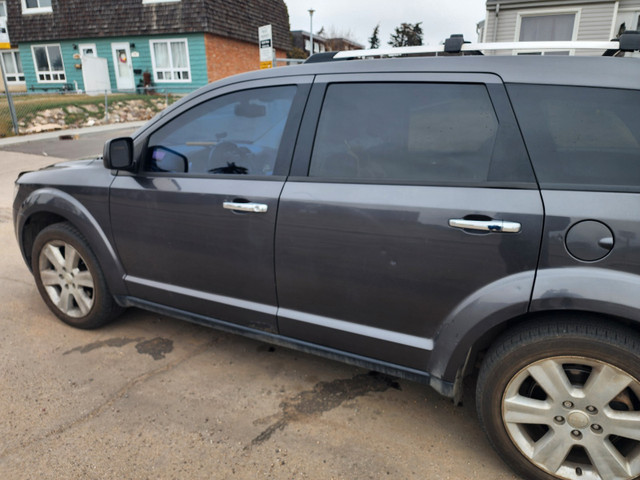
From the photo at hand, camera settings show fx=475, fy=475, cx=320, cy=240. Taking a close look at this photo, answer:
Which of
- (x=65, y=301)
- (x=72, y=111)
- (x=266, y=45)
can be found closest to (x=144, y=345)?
(x=65, y=301)

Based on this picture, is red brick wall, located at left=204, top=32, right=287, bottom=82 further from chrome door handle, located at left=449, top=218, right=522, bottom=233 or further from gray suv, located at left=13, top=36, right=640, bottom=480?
chrome door handle, located at left=449, top=218, right=522, bottom=233

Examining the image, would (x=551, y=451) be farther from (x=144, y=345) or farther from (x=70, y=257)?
(x=70, y=257)

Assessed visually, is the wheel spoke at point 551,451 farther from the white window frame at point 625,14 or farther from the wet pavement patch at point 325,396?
the white window frame at point 625,14

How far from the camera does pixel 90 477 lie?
213 cm

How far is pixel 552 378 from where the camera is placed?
190 cm

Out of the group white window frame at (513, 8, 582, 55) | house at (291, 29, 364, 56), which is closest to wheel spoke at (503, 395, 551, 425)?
white window frame at (513, 8, 582, 55)

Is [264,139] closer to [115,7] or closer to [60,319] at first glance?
[60,319]

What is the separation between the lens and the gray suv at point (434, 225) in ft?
5.95

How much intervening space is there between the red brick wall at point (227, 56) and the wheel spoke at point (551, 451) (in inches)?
853

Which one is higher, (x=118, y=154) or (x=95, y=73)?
(x=95, y=73)

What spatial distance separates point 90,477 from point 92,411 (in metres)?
0.50

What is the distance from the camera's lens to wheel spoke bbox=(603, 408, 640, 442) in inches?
72.1

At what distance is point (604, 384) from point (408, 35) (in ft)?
153

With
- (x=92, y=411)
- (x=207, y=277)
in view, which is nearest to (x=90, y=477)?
(x=92, y=411)
